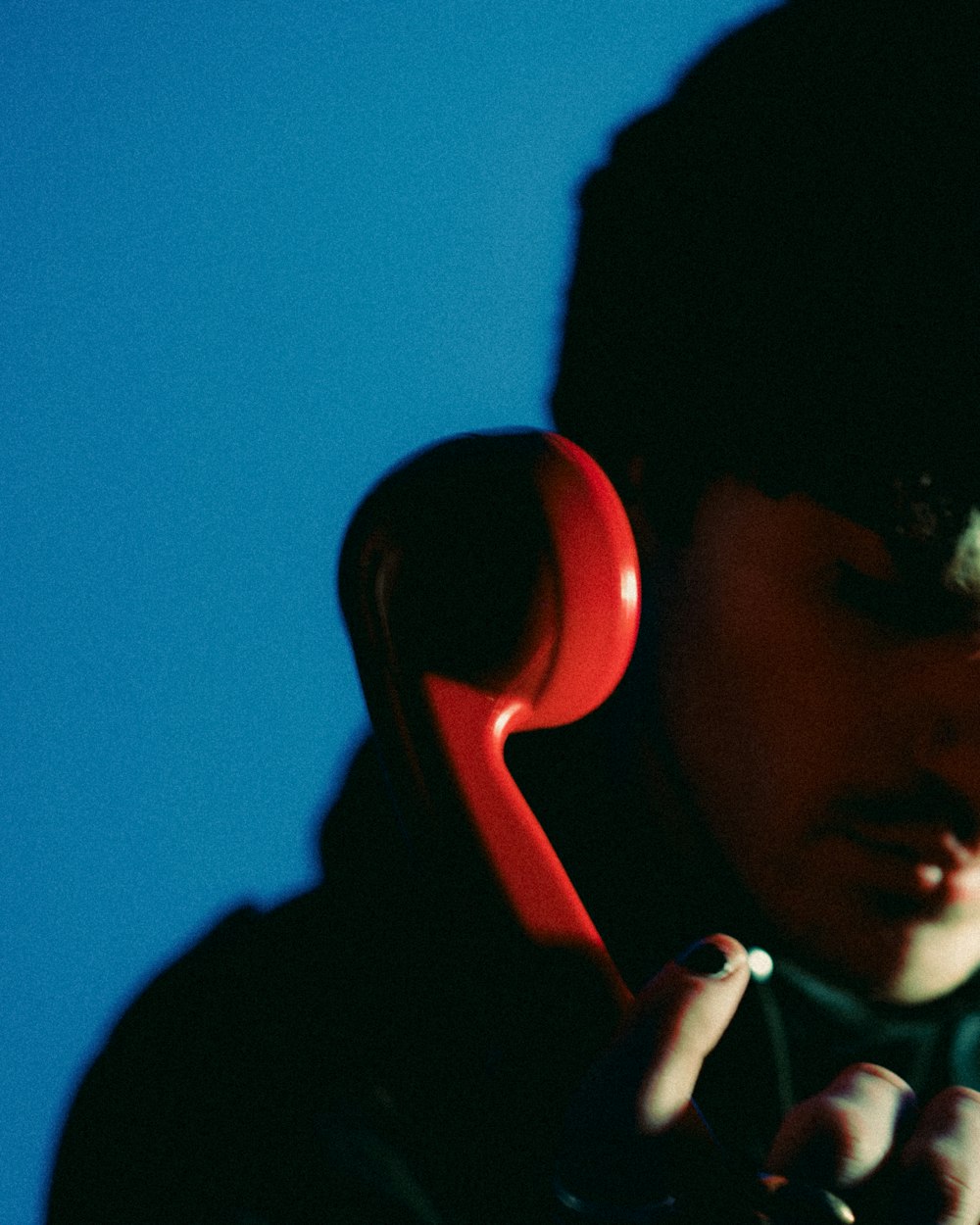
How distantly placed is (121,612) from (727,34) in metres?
0.43

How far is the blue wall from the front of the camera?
46 centimetres

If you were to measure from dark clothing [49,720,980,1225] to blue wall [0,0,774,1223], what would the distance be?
0.03 meters

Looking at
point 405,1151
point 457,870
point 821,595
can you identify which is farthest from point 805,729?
point 405,1151

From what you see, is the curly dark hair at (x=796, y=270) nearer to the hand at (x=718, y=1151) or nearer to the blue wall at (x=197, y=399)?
the blue wall at (x=197, y=399)

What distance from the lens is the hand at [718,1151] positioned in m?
0.36

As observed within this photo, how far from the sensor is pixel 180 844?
0.48 metres

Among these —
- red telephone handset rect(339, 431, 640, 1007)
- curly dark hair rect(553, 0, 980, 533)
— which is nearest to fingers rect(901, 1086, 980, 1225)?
red telephone handset rect(339, 431, 640, 1007)

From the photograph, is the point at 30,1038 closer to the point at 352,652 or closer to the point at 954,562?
the point at 352,652

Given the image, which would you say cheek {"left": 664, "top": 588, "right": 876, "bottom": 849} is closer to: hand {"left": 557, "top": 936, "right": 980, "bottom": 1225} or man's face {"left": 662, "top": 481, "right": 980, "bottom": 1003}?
man's face {"left": 662, "top": 481, "right": 980, "bottom": 1003}

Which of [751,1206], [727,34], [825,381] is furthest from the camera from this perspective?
[727,34]

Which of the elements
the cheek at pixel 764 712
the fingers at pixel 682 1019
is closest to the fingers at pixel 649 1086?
the fingers at pixel 682 1019

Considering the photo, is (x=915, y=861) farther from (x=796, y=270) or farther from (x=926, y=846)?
(x=796, y=270)

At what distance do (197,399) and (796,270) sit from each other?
276 millimetres

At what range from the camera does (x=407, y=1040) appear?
53 cm
